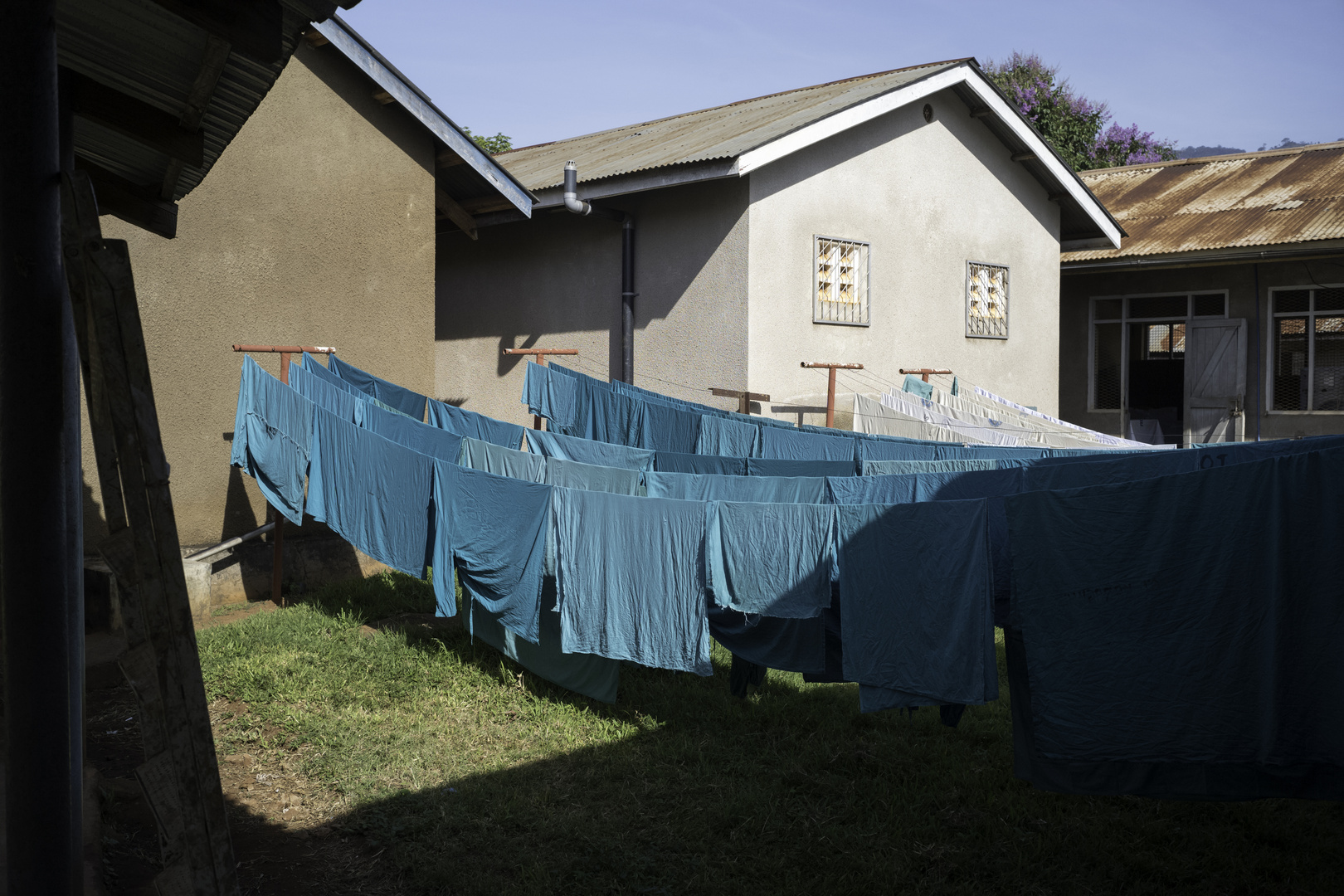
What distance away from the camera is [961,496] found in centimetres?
483

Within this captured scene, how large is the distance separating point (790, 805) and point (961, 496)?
5.44ft

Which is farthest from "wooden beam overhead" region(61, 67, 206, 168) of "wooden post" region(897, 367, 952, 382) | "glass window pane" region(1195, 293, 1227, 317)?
"glass window pane" region(1195, 293, 1227, 317)

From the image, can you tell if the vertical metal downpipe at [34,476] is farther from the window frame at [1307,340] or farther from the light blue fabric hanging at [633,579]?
the window frame at [1307,340]

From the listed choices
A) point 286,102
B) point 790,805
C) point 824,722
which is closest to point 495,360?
point 286,102

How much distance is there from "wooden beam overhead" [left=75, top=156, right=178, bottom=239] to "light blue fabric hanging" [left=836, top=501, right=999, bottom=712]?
343 centimetres

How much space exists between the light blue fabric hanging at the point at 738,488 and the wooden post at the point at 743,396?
152 inches

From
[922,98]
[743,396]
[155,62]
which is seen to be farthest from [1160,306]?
[155,62]

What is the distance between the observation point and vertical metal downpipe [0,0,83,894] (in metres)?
2.07

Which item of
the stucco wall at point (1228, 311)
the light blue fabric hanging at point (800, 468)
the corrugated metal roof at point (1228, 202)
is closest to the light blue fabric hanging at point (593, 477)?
the light blue fabric hanging at point (800, 468)

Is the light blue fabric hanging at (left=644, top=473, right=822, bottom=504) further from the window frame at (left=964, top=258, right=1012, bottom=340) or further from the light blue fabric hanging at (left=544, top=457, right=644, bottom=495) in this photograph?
the window frame at (left=964, top=258, right=1012, bottom=340)

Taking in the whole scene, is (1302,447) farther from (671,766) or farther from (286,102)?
(286,102)

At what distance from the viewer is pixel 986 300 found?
1260cm

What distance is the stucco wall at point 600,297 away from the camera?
9.95m

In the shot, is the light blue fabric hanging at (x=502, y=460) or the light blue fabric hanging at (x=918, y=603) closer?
the light blue fabric hanging at (x=918, y=603)
